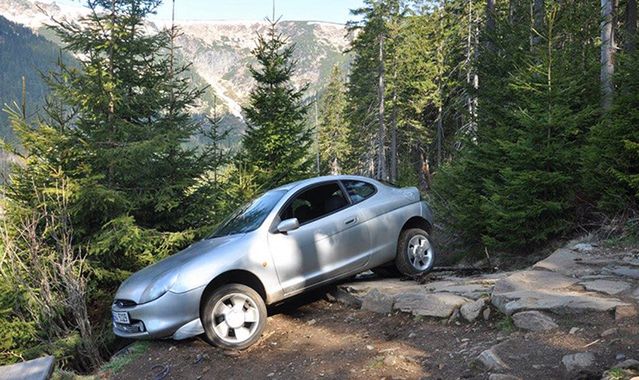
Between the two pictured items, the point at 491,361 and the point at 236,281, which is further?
the point at 236,281

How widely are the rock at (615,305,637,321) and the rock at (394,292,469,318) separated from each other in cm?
155

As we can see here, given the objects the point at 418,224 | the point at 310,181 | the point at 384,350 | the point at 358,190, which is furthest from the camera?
the point at 418,224

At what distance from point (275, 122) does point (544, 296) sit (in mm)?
12322

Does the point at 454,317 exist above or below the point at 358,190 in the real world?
below

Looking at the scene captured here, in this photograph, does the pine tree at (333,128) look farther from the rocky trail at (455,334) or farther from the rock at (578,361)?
the rock at (578,361)

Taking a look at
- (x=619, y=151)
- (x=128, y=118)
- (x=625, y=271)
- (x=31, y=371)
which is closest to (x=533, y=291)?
(x=625, y=271)

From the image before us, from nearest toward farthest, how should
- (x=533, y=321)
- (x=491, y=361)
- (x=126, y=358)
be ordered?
(x=491, y=361), (x=533, y=321), (x=126, y=358)

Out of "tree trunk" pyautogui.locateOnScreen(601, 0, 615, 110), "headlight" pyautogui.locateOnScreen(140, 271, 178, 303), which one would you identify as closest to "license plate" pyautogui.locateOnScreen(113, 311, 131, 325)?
"headlight" pyautogui.locateOnScreen(140, 271, 178, 303)

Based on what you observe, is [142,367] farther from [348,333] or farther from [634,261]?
[634,261]

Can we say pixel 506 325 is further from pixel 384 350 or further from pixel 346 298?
pixel 346 298

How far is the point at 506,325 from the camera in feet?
14.3

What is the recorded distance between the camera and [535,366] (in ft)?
11.4

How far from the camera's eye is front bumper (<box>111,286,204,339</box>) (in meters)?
4.87

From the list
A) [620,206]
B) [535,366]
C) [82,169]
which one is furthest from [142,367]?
[620,206]
